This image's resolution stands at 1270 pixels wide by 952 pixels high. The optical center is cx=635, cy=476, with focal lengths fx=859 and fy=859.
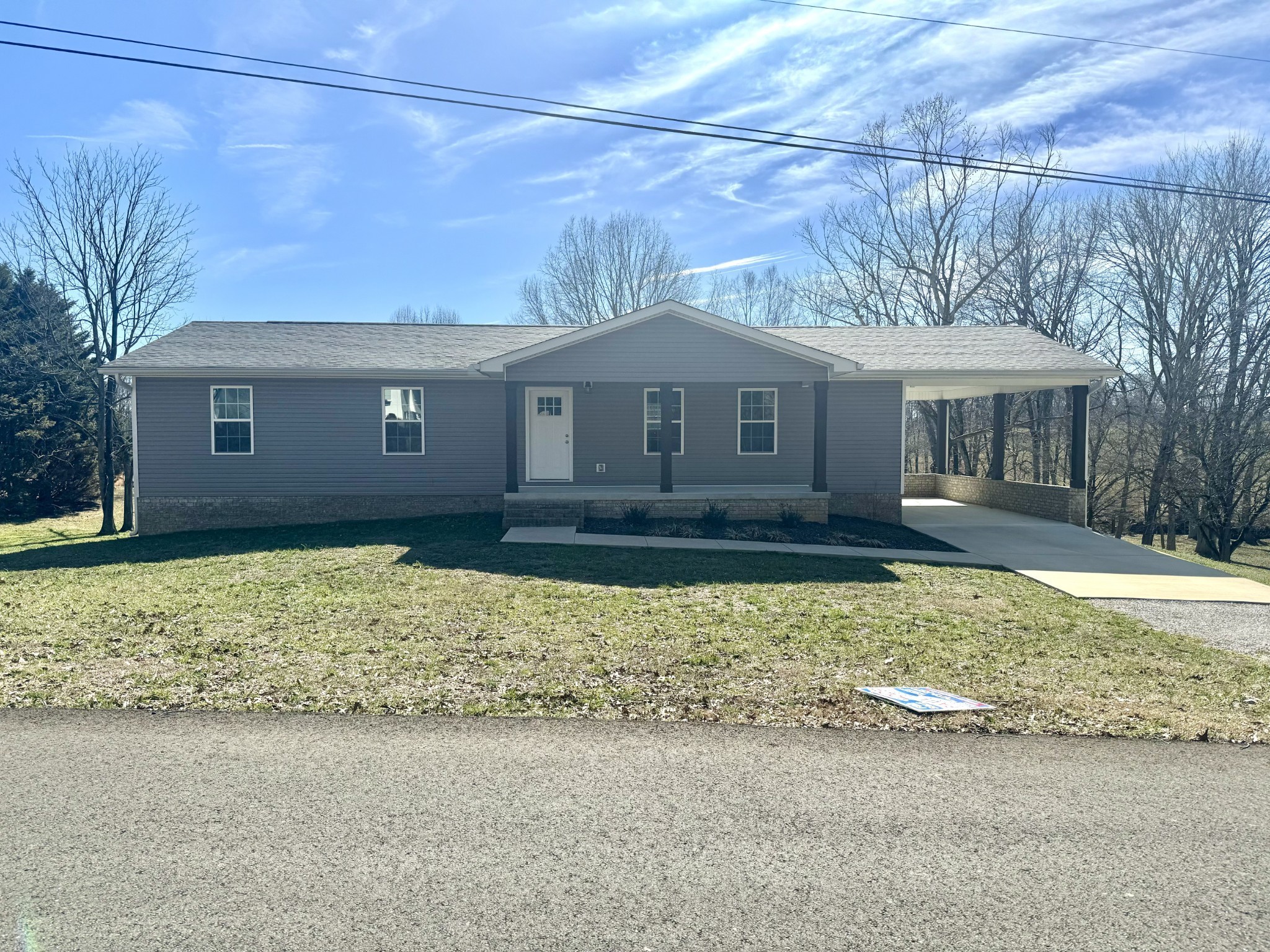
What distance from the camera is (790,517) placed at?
51.1ft

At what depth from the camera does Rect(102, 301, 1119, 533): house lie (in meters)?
15.7

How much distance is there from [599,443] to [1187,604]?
10.6 meters

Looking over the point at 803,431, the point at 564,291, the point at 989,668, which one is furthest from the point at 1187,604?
the point at 564,291

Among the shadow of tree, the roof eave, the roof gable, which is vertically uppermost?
the roof gable

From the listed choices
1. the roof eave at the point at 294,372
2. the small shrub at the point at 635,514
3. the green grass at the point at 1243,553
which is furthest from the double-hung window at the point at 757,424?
the green grass at the point at 1243,553

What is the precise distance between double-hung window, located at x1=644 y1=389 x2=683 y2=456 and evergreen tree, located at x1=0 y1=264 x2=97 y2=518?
17.0 metres

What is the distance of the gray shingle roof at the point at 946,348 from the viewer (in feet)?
55.1

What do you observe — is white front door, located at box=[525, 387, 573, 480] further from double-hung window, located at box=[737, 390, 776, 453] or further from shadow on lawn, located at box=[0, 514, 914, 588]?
double-hung window, located at box=[737, 390, 776, 453]

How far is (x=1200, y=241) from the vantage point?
26406mm

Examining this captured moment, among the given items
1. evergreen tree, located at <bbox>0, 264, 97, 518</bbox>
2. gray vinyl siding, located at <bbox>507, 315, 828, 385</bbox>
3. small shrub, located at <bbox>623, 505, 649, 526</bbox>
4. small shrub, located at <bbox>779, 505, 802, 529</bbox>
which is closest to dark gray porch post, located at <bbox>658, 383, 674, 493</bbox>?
gray vinyl siding, located at <bbox>507, 315, 828, 385</bbox>

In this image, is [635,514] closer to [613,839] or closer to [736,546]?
[736,546]

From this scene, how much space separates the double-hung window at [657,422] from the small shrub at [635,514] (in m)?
2.45

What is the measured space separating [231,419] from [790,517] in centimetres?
1094

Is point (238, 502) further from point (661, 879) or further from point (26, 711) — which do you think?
point (661, 879)
